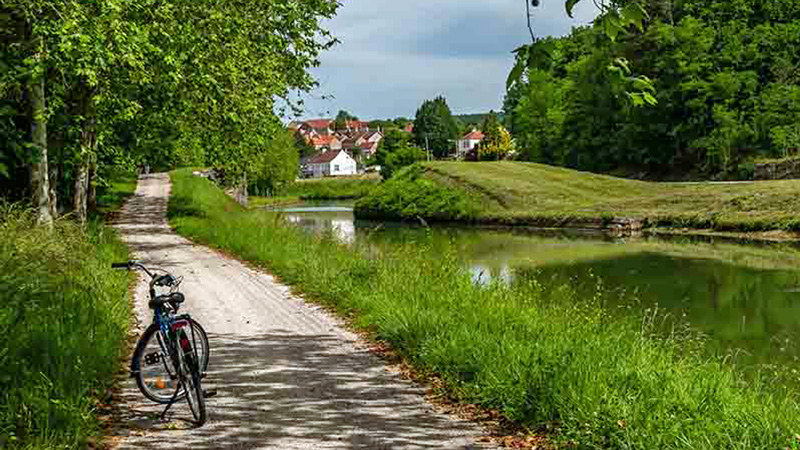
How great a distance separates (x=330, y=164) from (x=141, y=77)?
486ft

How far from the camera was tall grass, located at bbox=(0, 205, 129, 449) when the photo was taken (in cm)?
588

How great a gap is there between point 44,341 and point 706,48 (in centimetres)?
6140

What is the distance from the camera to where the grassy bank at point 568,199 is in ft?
118

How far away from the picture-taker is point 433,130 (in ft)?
444

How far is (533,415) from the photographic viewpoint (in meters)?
6.41

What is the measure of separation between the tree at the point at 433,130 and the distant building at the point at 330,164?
2851 cm

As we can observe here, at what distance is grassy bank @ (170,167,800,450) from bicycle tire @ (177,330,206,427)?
87.7 inches

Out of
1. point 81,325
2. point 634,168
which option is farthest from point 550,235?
point 634,168

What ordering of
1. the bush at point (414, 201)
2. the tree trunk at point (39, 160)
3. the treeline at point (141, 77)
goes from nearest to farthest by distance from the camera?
1. the treeline at point (141, 77)
2. the tree trunk at point (39, 160)
3. the bush at point (414, 201)

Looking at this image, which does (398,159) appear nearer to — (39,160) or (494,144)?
(494,144)

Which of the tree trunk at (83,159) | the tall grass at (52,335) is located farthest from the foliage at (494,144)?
the tall grass at (52,335)

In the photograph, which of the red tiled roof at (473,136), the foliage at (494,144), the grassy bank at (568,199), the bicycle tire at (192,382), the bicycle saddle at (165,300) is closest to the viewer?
the bicycle tire at (192,382)

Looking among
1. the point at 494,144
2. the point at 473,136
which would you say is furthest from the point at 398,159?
the point at 473,136

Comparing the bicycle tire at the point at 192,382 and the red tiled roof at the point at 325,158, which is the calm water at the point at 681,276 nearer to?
the bicycle tire at the point at 192,382
